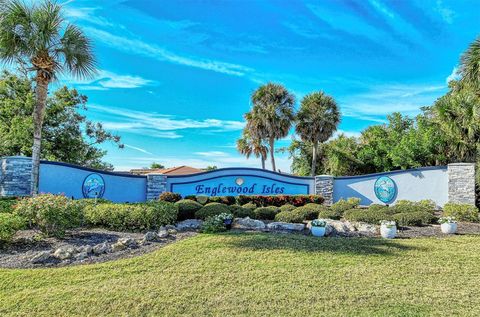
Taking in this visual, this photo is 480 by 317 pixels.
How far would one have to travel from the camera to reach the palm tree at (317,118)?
23.7 meters

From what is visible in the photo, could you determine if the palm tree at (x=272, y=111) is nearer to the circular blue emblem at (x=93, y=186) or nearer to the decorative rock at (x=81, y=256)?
the circular blue emblem at (x=93, y=186)

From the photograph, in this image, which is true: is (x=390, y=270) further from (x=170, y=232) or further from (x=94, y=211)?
(x=94, y=211)

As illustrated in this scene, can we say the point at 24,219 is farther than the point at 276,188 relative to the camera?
No

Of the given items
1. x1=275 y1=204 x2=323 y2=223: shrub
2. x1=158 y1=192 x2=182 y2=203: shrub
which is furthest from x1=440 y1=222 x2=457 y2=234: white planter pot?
x1=158 y1=192 x2=182 y2=203: shrub

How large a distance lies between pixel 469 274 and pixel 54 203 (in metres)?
8.40

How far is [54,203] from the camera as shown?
293 inches

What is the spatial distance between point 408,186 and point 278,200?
22.3 ft

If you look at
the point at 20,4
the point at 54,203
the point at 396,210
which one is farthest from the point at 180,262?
the point at 20,4

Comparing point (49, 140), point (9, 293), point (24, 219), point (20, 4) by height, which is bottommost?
point (9, 293)

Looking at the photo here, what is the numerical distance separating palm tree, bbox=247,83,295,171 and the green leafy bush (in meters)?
16.0

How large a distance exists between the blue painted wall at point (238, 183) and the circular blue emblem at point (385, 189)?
3.43m

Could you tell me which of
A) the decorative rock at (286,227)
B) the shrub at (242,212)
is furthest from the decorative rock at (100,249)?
the shrub at (242,212)

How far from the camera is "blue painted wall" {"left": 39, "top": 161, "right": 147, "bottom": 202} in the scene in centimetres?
1384

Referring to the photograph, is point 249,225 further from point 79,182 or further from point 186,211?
point 79,182
